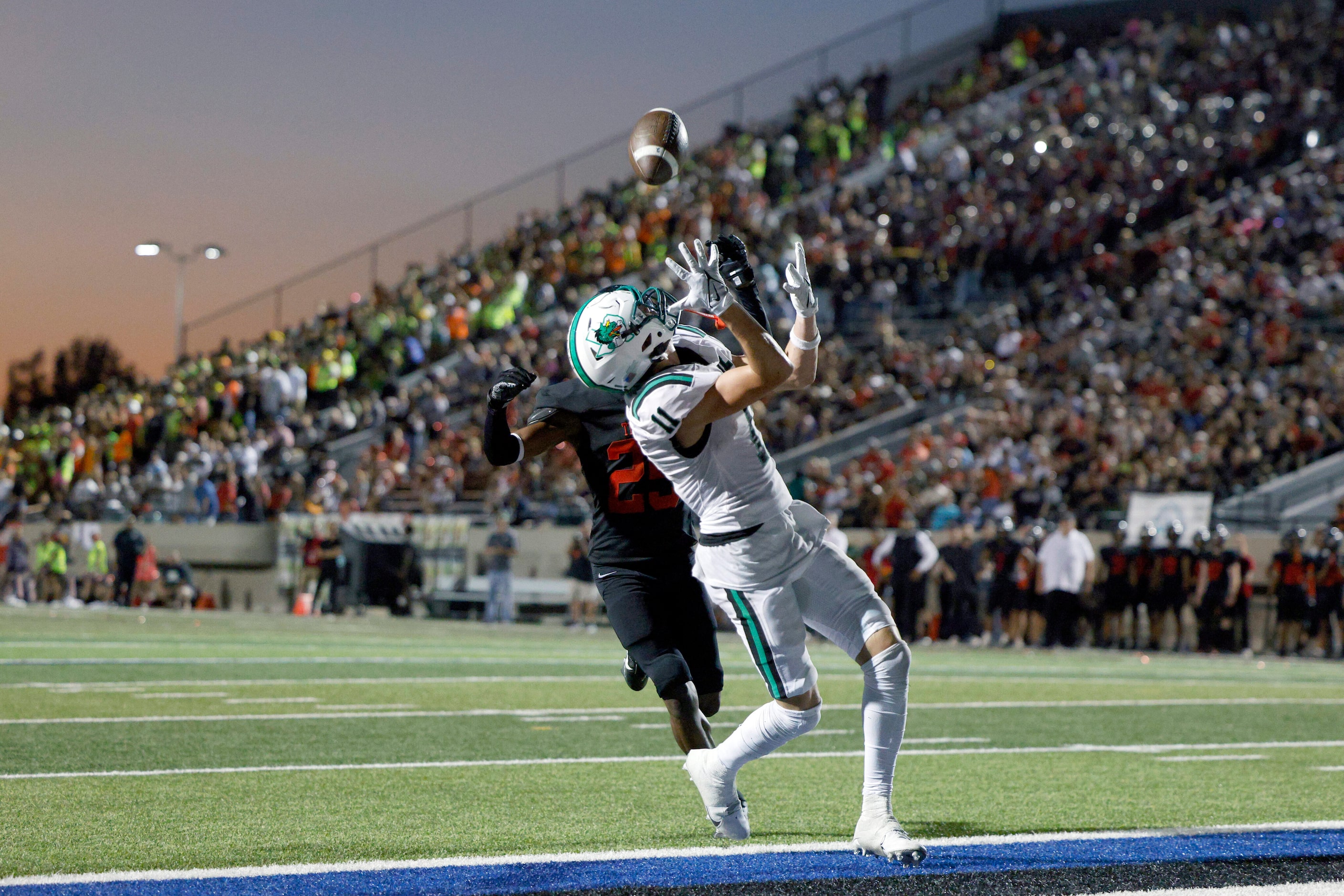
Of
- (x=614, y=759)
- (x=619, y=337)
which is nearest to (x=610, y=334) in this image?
(x=619, y=337)

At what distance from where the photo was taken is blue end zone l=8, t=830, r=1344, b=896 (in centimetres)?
422

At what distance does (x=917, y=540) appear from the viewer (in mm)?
17844

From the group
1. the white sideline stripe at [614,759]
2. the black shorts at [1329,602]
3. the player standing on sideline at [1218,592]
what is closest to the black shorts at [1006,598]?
the player standing on sideline at [1218,592]

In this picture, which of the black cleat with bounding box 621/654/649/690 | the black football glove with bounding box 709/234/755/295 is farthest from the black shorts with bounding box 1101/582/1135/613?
the black football glove with bounding box 709/234/755/295

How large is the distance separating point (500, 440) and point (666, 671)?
3.19 ft

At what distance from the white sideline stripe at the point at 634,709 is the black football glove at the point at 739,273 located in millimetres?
4567

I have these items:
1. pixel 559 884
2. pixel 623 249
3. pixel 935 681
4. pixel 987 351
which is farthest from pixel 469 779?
pixel 623 249

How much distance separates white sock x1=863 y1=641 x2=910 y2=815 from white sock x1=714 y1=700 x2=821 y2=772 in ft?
0.57

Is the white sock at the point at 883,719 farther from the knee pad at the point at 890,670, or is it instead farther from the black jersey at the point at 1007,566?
the black jersey at the point at 1007,566

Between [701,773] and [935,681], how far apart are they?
7.30m

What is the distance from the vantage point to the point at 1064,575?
17.2m

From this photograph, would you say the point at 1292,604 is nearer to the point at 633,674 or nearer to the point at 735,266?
the point at 633,674

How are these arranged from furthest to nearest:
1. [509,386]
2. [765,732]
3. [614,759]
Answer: [614,759] < [509,386] < [765,732]

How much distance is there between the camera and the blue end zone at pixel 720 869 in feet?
13.9
